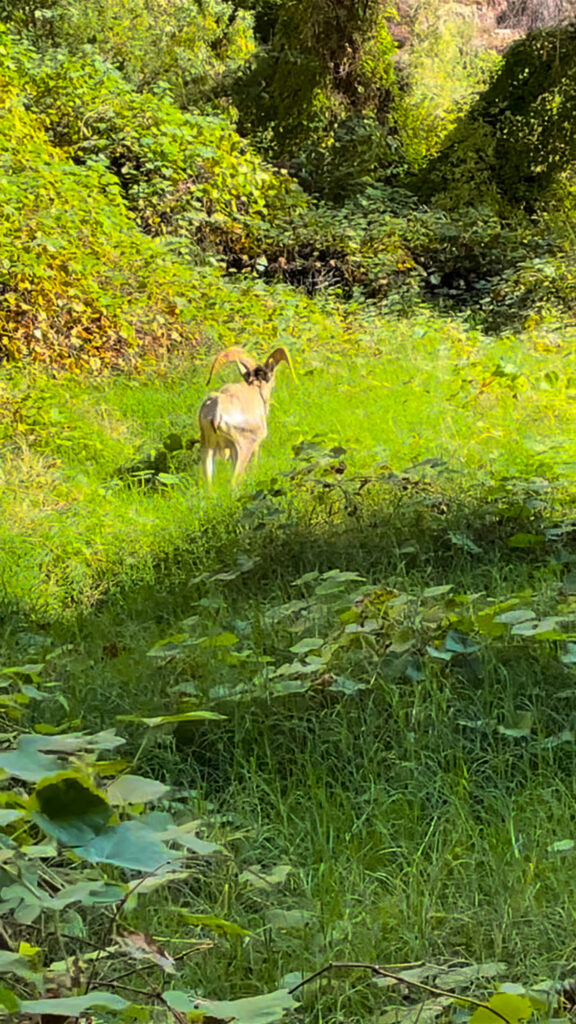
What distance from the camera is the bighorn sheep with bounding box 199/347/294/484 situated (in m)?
6.64

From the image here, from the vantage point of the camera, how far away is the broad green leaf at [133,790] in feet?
4.96

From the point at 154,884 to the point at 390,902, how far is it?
2.60ft

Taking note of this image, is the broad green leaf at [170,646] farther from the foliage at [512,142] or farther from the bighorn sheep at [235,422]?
the foliage at [512,142]

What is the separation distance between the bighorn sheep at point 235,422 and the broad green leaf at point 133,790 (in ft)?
16.8

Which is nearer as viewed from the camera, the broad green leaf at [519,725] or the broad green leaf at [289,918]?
the broad green leaf at [289,918]

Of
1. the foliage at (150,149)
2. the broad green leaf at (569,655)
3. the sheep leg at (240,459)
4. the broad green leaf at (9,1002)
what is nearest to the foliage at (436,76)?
the foliage at (150,149)

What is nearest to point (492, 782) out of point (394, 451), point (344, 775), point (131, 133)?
point (344, 775)

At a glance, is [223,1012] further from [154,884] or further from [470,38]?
[470,38]

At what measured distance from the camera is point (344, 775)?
305cm

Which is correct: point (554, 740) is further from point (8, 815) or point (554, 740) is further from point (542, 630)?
point (8, 815)

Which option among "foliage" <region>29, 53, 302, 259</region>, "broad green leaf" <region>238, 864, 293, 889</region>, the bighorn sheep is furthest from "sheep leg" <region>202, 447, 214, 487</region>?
"foliage" <region>29, 53, 302, 259</region>

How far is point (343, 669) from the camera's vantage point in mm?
3551

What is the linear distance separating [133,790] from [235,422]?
525 cm

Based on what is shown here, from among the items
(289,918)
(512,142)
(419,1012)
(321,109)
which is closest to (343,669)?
(289,918)
